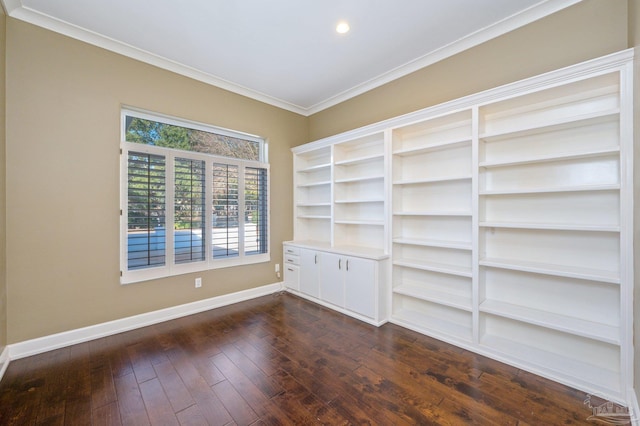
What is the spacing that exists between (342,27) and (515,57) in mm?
1647

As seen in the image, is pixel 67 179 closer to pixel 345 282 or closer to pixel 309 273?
pixel 309 273

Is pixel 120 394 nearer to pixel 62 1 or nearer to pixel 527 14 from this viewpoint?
pixel 62 1

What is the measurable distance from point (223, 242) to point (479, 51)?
369 cm

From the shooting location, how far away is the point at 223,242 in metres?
3.59

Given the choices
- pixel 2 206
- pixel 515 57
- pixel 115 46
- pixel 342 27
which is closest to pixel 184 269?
pixel 2 206

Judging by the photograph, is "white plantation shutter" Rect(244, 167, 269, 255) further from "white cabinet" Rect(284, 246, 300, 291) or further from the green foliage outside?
"white cabinet" Rect(284, 246, 300, 291)

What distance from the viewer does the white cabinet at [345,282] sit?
9.86ft

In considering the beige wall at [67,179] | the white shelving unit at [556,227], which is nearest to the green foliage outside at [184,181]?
the beige wall at [67,179]

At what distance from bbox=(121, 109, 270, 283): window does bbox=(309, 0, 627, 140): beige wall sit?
202cm

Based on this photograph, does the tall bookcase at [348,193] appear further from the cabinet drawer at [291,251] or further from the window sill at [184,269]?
the window sill at [184,269]

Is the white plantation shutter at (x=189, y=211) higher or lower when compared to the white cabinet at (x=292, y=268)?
higher

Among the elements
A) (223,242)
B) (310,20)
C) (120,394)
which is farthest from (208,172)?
(120,394)

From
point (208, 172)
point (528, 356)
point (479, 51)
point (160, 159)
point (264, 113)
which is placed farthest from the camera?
point (264, 113)

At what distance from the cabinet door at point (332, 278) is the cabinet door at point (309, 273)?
0.34 ft
